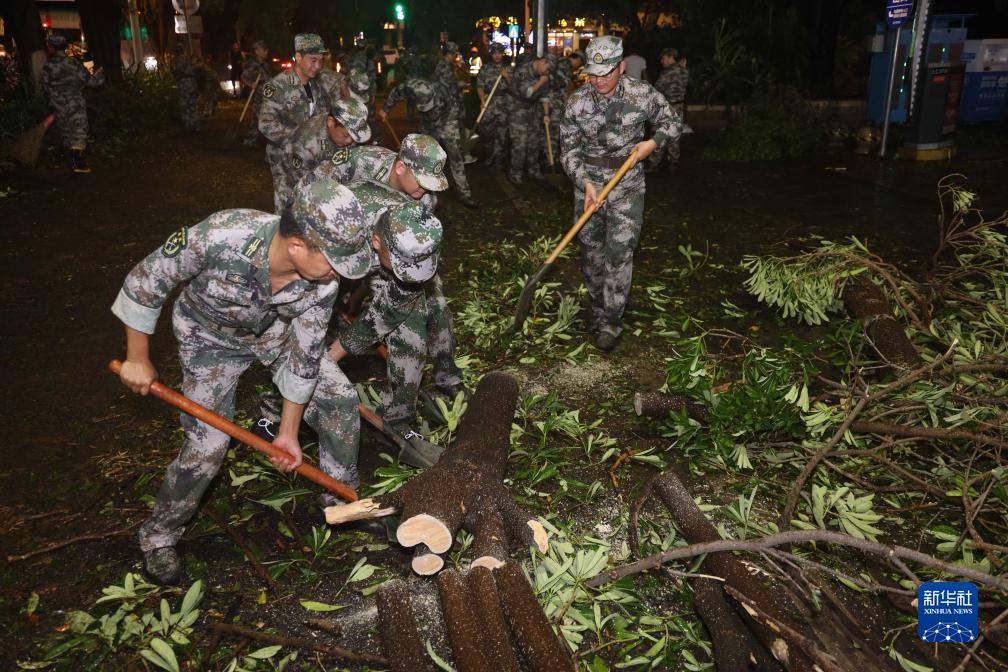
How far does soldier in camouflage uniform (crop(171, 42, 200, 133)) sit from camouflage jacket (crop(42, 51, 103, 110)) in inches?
208

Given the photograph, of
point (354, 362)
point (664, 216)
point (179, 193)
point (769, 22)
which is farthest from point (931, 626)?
point (769, 22)

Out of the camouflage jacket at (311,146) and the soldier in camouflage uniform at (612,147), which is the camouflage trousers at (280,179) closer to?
the camouflage jacket at (311,146)

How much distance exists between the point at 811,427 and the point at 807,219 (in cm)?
635

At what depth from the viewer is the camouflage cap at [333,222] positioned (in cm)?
287

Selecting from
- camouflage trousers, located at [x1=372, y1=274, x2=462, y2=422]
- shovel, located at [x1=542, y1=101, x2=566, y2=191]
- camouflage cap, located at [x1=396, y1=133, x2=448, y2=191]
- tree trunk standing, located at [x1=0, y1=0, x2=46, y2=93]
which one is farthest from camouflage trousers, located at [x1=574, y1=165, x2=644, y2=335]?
tree trunk standing, located at [x1=0, y1=0, x2=46, y2=93]

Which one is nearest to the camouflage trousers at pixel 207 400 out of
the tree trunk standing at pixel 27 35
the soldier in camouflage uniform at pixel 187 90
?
the tree trunk standing at pixel 27 35

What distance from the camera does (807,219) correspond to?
396 inches

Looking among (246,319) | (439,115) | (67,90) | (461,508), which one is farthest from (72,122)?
(461,508)

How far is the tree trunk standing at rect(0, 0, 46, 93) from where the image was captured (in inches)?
664

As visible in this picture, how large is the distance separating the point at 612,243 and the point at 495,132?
362 inches

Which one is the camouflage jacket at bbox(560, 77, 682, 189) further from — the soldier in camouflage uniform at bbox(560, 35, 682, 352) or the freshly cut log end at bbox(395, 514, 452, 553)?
the freshly cut log end at bbox(395, 514, 452, 553)

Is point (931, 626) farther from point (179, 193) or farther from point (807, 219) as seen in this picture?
point (179, 193)

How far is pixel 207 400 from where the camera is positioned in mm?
3525

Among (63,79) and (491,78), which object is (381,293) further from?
(63,79)
